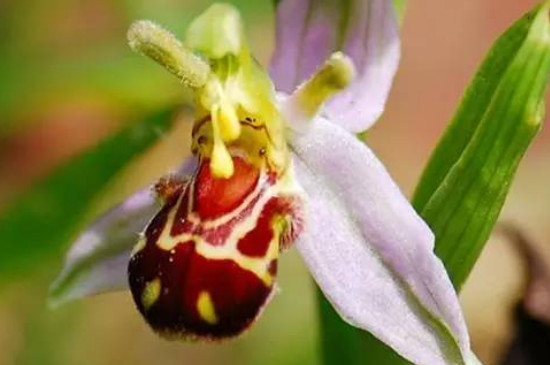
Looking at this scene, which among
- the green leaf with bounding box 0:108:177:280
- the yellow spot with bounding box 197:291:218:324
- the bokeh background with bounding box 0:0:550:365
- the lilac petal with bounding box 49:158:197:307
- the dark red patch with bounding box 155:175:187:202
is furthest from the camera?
the bokeh background with bounding box 0:0:550:365

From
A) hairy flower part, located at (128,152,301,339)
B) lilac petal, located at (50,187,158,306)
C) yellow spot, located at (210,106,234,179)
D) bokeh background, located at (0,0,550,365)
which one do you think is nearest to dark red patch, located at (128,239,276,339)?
hairy flower part, located at (128,152,301,339)

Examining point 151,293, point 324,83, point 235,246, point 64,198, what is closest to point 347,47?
point 324,83

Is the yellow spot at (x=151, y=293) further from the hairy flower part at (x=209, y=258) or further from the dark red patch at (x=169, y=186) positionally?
the dark red patch at (x=169, y=186)

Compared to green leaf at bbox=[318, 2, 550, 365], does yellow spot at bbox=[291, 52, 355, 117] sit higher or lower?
higher

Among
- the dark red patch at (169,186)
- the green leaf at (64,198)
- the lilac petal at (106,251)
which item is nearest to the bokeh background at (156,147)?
the green leaf at (64,198)

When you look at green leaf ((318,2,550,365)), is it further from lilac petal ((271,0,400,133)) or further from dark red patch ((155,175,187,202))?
dark red patch ((155,175,187,202))

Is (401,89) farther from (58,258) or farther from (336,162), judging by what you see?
(336,162)

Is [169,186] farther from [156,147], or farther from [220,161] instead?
[156,147]
